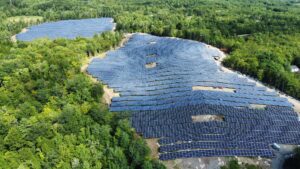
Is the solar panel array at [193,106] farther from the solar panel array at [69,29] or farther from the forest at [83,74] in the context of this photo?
the solar panel array at [69,29]

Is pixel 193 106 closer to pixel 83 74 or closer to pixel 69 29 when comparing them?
pixel 83 74

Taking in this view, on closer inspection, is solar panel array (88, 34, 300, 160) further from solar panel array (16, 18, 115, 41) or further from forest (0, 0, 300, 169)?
solar panel array (16, 18, 115, 41)

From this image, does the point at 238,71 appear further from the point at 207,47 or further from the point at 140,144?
the point at 140,144

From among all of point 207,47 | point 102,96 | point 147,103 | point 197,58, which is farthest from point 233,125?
point 207,47

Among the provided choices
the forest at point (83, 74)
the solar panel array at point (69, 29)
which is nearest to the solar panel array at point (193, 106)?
the forest at point (83, 74)

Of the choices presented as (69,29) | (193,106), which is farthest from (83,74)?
(69,29)

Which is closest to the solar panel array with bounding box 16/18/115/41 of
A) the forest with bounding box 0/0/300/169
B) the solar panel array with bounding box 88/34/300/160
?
the forest with bounding box 0/0/300/169
